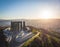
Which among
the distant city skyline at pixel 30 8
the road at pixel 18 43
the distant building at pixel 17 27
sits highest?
the distant city skyline at pixel 30 8

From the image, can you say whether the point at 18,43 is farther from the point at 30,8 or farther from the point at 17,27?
the point at 30,8

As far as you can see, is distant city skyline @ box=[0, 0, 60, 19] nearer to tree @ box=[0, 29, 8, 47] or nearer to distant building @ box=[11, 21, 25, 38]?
distant building @ box=[11, 21, 25, 38]

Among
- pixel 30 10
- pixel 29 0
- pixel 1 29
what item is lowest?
pixel 1 29

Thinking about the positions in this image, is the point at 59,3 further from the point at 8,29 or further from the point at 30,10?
the point at 8,29

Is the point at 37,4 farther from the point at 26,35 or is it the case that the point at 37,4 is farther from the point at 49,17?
the point at 26,35

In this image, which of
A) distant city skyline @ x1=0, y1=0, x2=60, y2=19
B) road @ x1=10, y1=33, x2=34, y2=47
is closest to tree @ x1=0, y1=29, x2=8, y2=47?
road @ x1=10, y1=33, x2=34, y2=47

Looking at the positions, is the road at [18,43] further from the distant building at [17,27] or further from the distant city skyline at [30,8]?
the distant city skyline at [30,8]

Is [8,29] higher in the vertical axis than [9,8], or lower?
lower

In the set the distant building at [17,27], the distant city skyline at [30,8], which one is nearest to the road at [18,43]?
the distant building at [17,27]

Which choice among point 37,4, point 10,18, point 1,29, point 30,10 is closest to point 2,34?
point 1,29
